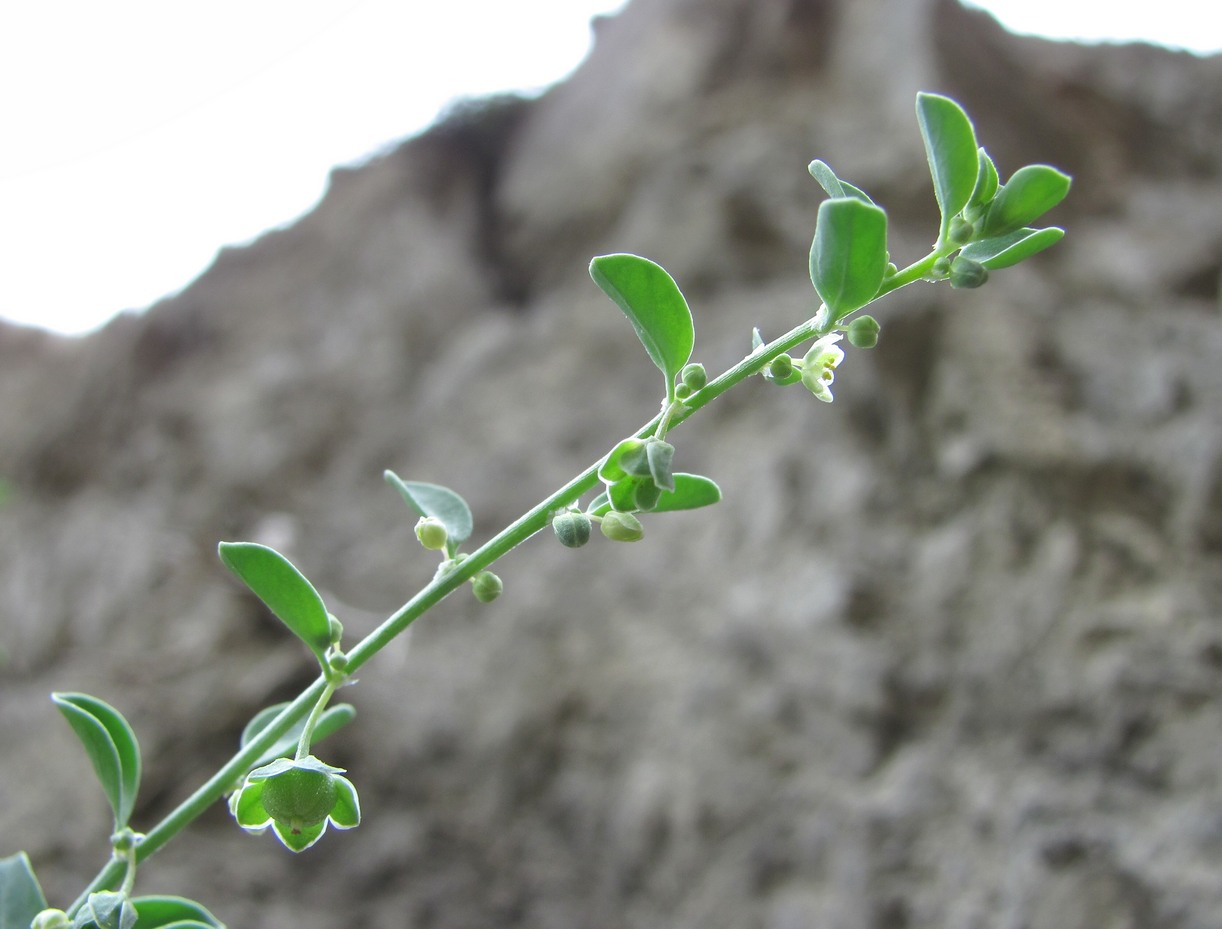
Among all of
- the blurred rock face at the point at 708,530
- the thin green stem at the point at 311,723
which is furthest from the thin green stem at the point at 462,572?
the blurred rock face at the point at 708,530

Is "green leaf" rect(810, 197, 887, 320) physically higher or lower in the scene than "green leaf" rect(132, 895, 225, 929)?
higher

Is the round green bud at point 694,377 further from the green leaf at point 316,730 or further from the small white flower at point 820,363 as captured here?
the green leaf at point 316,730

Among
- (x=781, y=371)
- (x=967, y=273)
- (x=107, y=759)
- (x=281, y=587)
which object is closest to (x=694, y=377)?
(x=781, y=371)

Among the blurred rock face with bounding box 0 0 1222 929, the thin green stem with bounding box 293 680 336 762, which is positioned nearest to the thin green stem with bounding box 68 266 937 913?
the thin green stem with bounding box 293 680 336 762

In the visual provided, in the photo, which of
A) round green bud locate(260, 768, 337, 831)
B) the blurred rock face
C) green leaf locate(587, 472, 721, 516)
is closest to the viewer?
round green bud locate(260, 768, 337, 831)

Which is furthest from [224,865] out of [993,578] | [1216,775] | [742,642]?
[1216,775]

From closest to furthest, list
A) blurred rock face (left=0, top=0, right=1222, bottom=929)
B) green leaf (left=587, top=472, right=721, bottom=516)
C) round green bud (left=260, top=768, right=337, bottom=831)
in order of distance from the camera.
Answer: round green bud (left=260, top=768, right=337, bottom=831) → green leaf (left=587, top=472, right=721, bottom=516) → blurred rock face (left=0, top=0, right=1222, bottom=929)

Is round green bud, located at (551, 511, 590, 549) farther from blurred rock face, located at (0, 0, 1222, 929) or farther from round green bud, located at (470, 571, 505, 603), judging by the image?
blurred rock face, located at (0, 0, 1222, 929)

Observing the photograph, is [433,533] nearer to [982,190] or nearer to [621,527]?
[621,527]

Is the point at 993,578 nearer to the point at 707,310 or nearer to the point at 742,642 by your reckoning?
the point at 742,642
